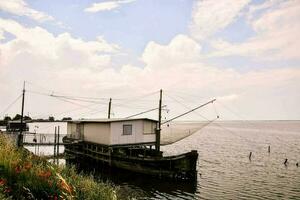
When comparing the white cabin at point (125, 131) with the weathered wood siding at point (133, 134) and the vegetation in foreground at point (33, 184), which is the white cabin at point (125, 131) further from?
the vegetation in foreground at point (33, 184)

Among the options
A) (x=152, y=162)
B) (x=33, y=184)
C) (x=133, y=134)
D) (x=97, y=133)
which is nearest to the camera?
(x=33, y=184)

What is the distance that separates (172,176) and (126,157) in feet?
18.4

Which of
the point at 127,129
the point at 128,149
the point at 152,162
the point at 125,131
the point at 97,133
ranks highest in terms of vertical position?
the point at 127,129

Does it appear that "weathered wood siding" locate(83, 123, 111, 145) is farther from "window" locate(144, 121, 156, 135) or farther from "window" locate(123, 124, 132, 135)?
"window" locate(144, 121, 156, 135)

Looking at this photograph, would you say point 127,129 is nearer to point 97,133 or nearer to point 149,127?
point 149,127

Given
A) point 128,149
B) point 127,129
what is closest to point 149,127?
point 127,129

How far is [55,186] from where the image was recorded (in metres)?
11.2

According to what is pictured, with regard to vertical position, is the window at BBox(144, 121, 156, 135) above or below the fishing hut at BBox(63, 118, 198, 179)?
above

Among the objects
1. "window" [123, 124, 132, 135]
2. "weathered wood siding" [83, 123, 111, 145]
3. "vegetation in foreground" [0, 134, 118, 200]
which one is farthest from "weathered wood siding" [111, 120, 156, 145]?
"vegetation in foreground" [0, 134, 118, 200]

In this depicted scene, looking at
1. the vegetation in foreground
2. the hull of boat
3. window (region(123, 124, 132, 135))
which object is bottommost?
the hull of boat

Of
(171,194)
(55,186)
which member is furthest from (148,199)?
(55,186)

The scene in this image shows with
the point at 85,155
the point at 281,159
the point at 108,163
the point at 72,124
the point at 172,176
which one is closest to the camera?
the point at 172,176

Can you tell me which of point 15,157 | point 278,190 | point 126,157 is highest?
point 15,157

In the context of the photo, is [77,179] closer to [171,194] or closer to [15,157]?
[15,157]
